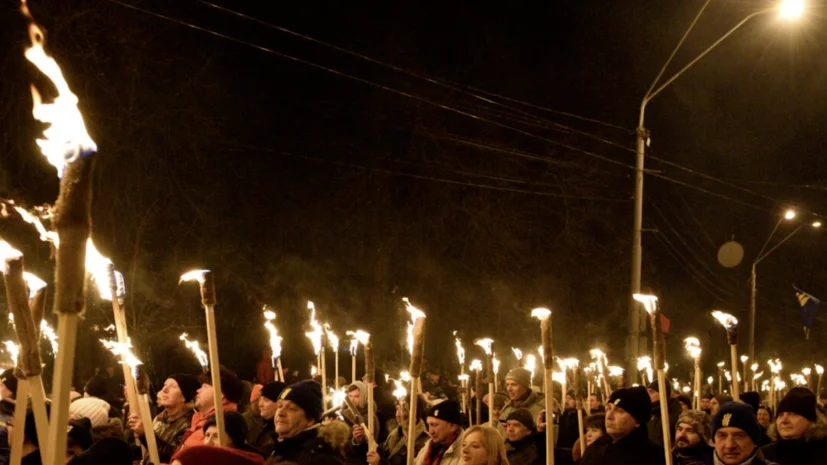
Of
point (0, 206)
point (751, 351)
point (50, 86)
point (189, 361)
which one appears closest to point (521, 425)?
point (0, 206)

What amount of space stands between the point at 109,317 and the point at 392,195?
9838 mm

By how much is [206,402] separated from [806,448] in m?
4.73

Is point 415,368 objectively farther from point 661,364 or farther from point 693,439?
point 693,439

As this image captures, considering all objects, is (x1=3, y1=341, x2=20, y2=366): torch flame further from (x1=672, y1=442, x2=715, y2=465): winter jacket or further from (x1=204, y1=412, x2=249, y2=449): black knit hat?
(x1=672, y1=442, x2=715, y2=465): winter jacket

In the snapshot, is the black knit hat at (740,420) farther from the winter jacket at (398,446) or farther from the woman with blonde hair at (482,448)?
the winter jacket at (398,446)

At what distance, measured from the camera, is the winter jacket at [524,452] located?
7047 millimetres

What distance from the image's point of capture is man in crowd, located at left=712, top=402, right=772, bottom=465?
5.24 meters

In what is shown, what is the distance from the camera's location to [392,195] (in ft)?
85.0

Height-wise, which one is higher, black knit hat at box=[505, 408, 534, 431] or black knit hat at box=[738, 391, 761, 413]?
black knit hat at box=[738, 391, 761, 413]

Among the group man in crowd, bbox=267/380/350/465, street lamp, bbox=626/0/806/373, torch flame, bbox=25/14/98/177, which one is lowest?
man in crowd, bbox=267/380/350/465

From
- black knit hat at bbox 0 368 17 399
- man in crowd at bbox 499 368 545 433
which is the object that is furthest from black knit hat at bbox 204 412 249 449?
man in crowd at bbox 499 368 545 433

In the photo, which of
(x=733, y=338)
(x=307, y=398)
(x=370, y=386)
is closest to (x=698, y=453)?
(x=733, y=338)

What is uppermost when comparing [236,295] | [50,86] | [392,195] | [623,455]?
[392,195]

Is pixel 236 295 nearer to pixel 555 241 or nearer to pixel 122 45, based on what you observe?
pixel 122 45
